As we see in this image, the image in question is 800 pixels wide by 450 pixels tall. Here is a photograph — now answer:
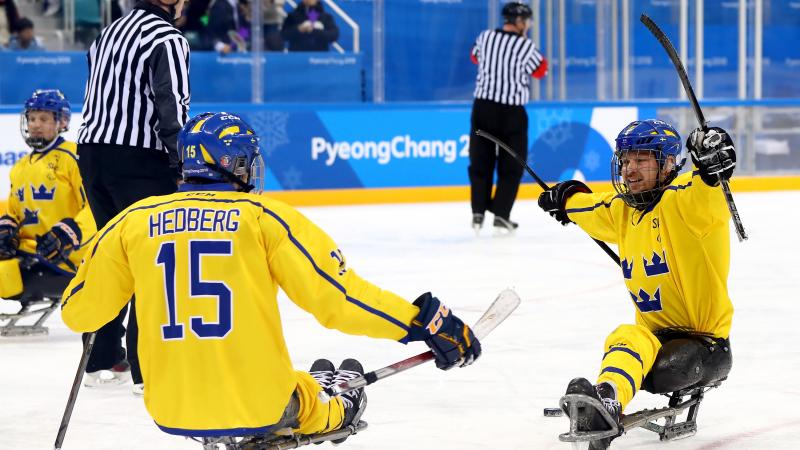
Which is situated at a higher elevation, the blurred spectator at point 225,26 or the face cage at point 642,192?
the blurred spectator at point 225,26

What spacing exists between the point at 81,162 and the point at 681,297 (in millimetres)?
1803

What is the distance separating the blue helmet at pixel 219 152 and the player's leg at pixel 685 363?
1.09 m

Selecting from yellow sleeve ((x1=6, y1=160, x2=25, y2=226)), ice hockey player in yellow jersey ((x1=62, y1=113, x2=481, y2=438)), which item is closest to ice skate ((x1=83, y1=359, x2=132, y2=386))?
yellow sleeve ((x1=6, y1=160, x2=25, y2=226))

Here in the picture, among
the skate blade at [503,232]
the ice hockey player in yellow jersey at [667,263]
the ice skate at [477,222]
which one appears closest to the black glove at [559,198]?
the ice hockey player in yellow jersey at [667,263]

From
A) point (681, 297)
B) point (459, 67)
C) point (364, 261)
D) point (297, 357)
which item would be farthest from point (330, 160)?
point (681, 297)

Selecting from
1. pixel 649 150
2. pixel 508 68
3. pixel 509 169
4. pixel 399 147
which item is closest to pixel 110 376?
pixel 649 150

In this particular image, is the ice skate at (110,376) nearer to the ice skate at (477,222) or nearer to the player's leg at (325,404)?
the player's leg at (325,404)

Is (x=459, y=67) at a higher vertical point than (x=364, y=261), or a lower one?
higher

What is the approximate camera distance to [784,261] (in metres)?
6.55

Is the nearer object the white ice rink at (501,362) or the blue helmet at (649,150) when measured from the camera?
the blue helmet at (649,150)

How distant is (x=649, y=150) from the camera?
120 inches

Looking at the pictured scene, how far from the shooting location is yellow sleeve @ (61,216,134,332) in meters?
2.38

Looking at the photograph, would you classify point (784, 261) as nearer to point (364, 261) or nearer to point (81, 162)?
point (364, 261)

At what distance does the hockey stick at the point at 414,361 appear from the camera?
8.53ft
